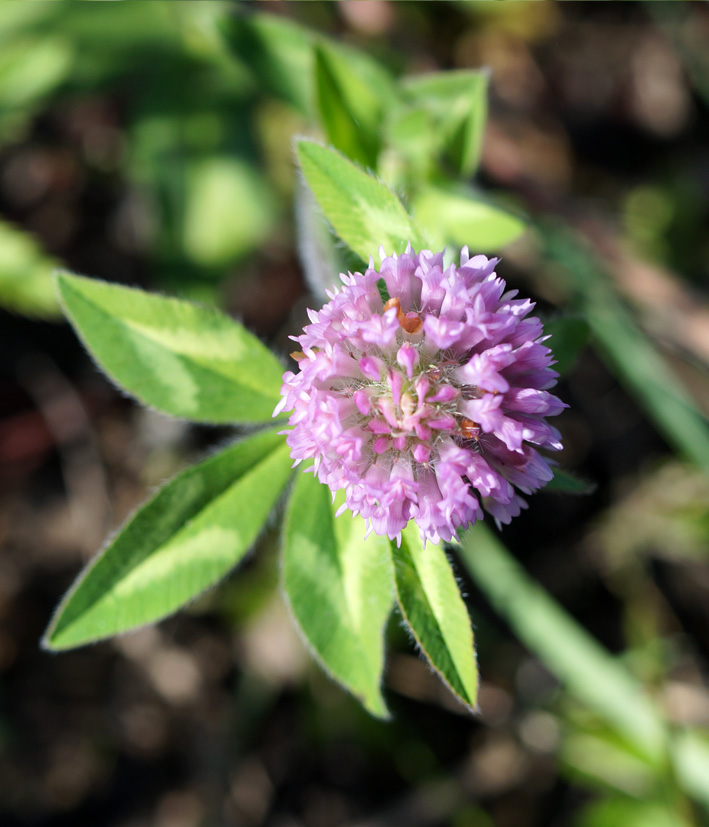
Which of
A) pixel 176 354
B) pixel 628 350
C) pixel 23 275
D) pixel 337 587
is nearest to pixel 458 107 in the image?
pixel 628 350

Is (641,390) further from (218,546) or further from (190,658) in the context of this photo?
(190,658)

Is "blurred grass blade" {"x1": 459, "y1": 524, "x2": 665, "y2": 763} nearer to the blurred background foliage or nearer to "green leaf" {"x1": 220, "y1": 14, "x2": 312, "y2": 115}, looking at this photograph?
the blurred background foliage

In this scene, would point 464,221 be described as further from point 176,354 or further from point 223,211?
point 223,211

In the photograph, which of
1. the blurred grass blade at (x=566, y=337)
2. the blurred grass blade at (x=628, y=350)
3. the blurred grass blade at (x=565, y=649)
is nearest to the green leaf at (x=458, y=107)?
the blurred grass blade at (x=628, y=350)

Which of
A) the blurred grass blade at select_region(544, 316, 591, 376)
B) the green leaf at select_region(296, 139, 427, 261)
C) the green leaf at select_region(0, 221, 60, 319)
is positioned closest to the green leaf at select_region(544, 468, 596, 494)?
the blurred grass blade at select_region(544, 316, 591, 376)

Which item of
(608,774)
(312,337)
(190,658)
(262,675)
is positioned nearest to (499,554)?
(608,774)

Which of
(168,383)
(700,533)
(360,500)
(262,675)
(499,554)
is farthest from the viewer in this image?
(262,675)
